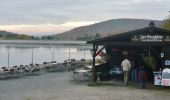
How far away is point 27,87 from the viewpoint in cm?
2289

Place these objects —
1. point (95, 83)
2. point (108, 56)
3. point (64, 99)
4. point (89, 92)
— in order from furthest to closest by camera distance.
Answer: point (108, 56), point (95, 83), point (89, 92), point (64, 99)

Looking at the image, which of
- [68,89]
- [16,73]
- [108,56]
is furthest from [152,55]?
[16,73]

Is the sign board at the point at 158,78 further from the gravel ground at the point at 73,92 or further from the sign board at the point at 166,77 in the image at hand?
the gravel ground at the point at 73,92

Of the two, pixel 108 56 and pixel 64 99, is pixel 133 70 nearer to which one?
pixel 108 56

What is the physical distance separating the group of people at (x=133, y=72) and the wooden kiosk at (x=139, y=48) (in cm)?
73

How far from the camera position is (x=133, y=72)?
23875mm

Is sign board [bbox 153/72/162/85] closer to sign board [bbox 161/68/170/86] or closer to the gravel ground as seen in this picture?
sign board [bbox 161/68/170/86]

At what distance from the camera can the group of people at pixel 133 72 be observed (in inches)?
864

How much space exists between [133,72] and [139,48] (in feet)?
6.40

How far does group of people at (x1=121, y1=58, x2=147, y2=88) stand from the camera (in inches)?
864

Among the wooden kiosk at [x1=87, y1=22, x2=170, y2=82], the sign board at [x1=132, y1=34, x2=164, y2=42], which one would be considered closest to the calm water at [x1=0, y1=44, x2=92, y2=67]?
the wooden kiosk at [x1=87, y1=22, x2=170, y2=82]

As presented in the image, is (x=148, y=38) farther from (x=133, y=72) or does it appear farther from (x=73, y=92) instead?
(x=73, y=92)

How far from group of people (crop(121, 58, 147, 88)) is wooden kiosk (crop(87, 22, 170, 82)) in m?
0.73

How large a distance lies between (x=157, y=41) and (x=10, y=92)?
737 cm
